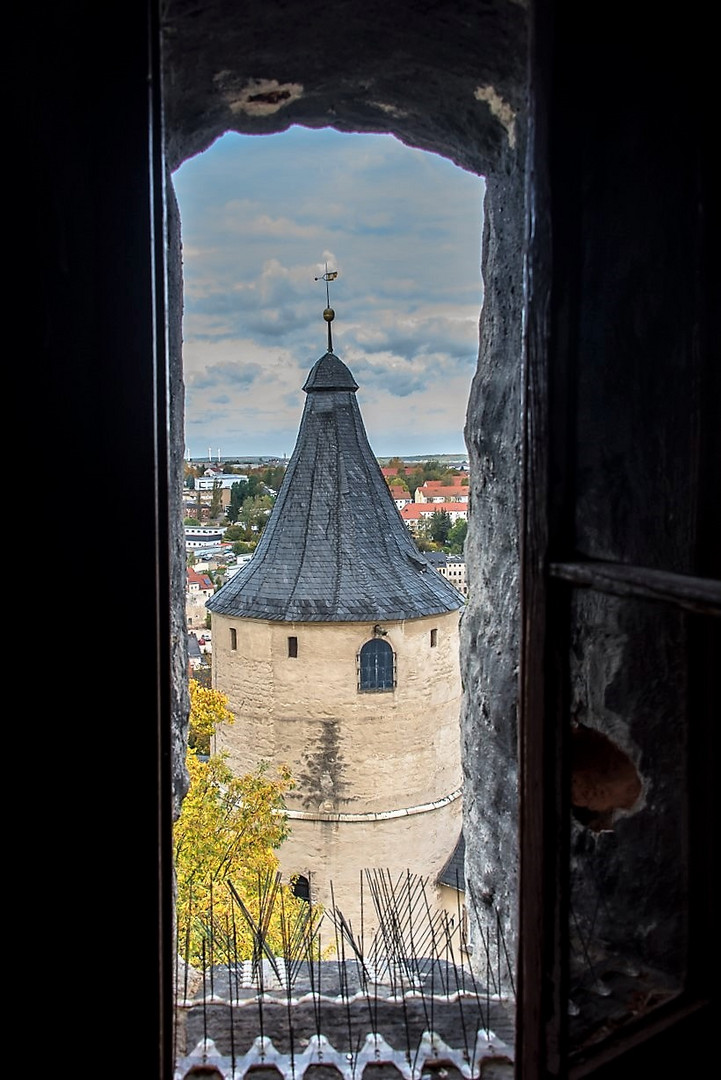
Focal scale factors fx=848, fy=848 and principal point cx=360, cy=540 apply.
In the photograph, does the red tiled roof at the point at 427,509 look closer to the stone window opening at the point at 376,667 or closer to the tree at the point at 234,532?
the tree at the point at 234,532

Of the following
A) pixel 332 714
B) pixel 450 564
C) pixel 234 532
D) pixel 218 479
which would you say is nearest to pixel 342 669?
pixel 332 714

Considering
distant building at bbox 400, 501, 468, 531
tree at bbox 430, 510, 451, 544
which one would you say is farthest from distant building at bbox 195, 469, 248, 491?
tree at bbox 430, 510, 451, 544

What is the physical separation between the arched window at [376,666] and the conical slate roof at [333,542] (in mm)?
472

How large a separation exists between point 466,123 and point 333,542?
33.5 feet

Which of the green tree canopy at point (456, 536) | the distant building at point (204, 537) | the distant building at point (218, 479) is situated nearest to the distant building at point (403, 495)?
the distant building at point (218, 479)

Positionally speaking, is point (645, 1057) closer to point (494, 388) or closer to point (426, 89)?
point (494, 388)

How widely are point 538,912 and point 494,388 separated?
1323mm

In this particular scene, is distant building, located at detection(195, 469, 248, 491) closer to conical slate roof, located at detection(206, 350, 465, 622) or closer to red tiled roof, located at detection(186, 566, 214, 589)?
red tiled roof, located at detection(186, 566, 214, 589)

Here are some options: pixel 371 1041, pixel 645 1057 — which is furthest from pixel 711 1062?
pixel 371 1041

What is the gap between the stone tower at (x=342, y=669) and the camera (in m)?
12.0

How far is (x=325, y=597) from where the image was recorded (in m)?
12.1

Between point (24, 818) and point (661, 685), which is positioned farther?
point (661, 685)

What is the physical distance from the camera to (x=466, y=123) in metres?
Result: 2.33

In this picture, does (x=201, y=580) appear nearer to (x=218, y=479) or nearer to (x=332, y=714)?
(x=218, y=479)
